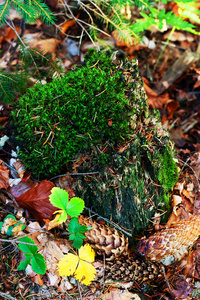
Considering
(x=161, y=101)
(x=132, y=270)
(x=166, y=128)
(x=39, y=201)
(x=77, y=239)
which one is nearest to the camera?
(x=77, y=239)

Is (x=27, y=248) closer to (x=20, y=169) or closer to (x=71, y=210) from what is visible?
(x=71, y=210)

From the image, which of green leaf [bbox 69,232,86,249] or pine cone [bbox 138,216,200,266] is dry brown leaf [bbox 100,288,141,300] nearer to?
pine cone [bbox 138,216,200,266]

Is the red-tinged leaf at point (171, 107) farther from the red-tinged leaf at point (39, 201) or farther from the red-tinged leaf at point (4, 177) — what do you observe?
the red-tinged leaf at point (4, 177)

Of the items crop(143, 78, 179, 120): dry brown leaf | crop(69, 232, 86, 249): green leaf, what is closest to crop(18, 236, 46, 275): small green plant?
crop(69, 232, 86, 249): green leaf

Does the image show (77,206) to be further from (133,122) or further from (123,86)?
(123,86)

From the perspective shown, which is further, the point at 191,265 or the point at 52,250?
the point at 191,265

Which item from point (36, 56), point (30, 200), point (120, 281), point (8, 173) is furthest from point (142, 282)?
point (36, 56)

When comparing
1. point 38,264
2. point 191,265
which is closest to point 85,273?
point 38,264

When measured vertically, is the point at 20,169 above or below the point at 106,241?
above
